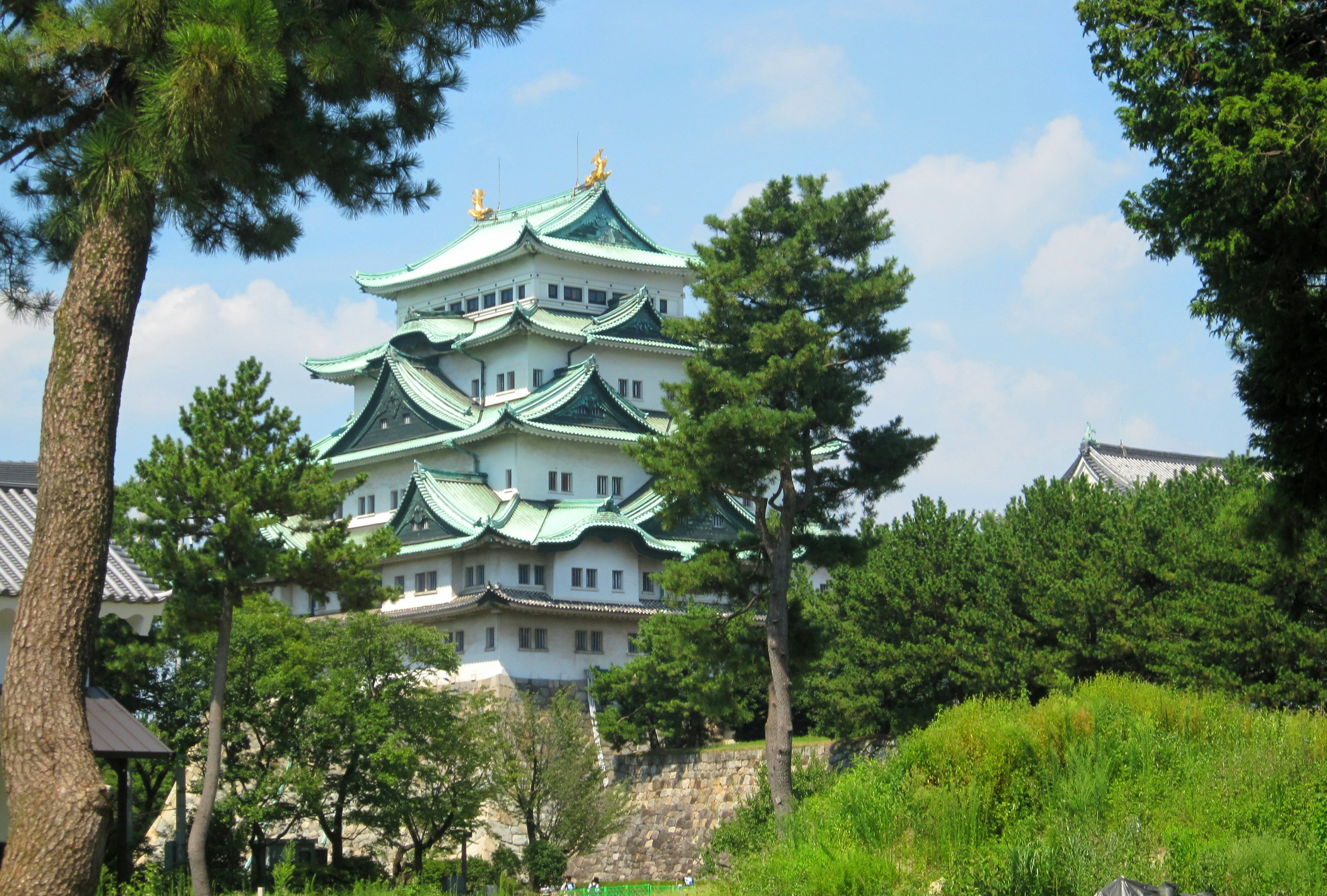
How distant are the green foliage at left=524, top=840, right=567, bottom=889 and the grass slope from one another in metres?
13.5

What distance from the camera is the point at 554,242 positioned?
44.6 metres

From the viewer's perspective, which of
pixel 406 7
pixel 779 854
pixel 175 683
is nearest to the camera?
pixel 406 7

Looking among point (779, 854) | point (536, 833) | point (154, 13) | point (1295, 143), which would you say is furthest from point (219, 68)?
point (536, 833)

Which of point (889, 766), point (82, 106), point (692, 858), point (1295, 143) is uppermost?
point (82, 106)

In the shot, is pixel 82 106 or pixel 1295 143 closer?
pixel 1295 143

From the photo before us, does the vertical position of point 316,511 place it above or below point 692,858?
above

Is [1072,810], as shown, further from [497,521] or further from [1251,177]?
[497,521]

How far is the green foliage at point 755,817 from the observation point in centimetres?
2288

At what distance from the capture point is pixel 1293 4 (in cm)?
1024

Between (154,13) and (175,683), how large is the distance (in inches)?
734

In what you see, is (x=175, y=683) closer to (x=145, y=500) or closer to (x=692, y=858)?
(x=145, y=500)

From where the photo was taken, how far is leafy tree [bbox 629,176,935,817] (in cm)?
2481

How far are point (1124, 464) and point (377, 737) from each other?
27998 mm

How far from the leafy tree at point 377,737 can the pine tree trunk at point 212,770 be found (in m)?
2.84
